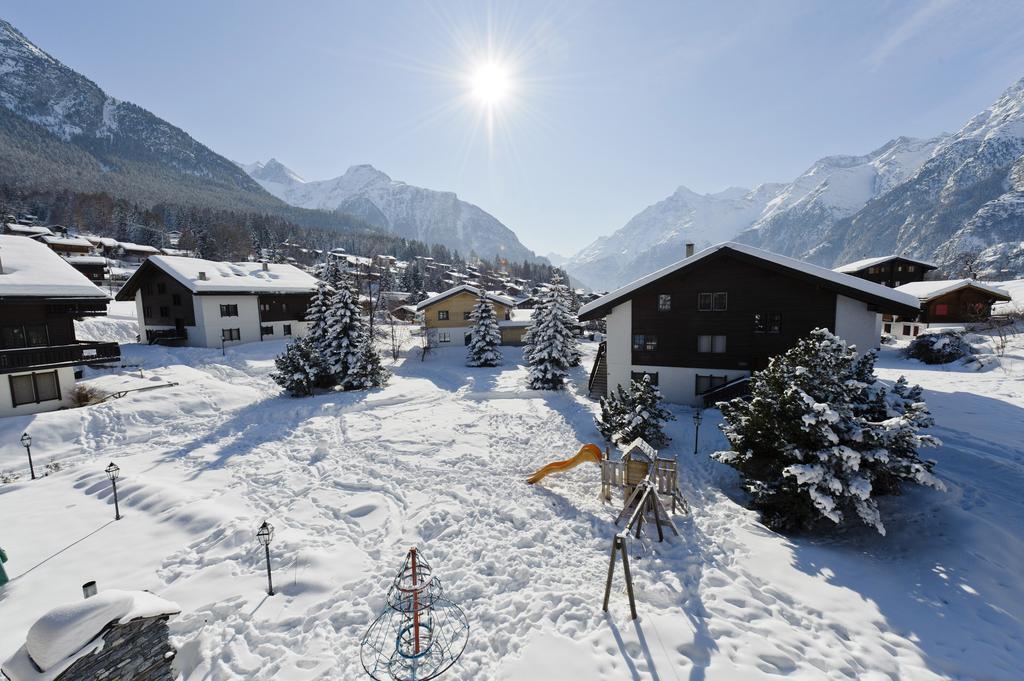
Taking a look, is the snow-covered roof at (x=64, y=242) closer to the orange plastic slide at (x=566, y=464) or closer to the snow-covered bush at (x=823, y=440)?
the orange plastic slide at (x=566, y=464)

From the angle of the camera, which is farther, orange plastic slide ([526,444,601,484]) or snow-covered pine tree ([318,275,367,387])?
snow-covered pine tree ([318,275,367,387])

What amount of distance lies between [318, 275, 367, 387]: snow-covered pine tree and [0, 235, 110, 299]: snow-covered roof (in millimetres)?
11064

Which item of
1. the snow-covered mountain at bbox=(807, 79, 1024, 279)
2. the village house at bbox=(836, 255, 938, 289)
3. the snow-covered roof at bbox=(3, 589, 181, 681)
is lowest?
the snow-covered roof at bbox=(3, 589, 181, 681)

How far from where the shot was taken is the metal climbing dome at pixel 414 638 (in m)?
Result: 5.82

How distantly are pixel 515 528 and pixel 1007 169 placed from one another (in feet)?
901

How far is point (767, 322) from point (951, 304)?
35487mm

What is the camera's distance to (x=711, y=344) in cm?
1989

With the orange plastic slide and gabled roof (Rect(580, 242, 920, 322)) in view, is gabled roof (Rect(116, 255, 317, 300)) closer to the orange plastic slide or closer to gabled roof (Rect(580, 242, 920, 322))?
gabled roof (Rect(580, 242, 920, 322))

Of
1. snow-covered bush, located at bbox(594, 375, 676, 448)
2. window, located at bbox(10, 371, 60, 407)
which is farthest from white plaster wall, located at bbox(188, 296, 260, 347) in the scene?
snow-covered bush, located at bbox(594, 375, 676, 448)

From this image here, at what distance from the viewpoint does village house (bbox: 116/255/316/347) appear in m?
33.7

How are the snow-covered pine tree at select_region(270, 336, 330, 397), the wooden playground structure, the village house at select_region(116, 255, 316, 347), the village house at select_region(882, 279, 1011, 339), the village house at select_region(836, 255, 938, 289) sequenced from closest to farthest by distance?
1. the wooden playground structure
2. the snow-covered pine tree at select_region(270, 336, 330, 397)
3. the village house at select_region(116, 255, 316, 347)
4. the village house at select_region(882, 279, 1011, 339)
5. the village house at select_region(836, 255, 938, 289)

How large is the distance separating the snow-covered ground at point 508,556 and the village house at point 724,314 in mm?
5030

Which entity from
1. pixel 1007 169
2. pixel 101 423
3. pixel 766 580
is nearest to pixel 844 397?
pixel 766 580

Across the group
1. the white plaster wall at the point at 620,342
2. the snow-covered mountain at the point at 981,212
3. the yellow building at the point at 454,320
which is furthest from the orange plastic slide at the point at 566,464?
the snow-covered mountain at the point at 981,212
